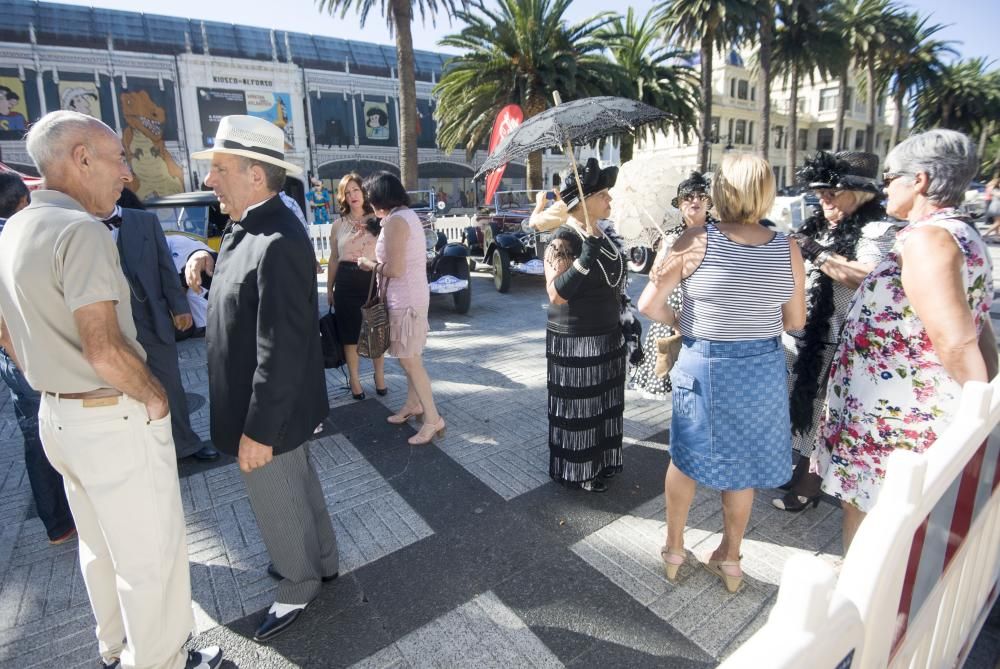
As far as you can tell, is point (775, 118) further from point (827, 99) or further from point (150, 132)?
point (150, 132)

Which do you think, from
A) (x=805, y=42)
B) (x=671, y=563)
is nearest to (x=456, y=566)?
(x=671, y=563)

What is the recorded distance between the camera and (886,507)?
1082 mm

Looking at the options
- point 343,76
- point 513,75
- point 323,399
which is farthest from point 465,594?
point 343,76

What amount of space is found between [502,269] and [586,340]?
646 centimetres

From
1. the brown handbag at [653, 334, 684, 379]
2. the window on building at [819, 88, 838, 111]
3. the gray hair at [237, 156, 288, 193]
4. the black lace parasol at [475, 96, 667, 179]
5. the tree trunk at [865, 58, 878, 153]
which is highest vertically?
the window on building at [819, 88, 838, 111]

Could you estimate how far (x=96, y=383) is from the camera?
1.75 metres

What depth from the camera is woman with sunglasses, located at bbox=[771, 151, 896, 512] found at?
277 cm

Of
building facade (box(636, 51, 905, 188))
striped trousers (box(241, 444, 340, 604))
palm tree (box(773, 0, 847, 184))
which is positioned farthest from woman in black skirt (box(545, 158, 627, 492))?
building facade (box(636, 51, 905, 188))

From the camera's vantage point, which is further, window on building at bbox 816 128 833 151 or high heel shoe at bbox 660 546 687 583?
window on building at bbox 816 128 833 151

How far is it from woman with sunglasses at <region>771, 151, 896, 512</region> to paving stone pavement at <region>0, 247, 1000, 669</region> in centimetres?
69

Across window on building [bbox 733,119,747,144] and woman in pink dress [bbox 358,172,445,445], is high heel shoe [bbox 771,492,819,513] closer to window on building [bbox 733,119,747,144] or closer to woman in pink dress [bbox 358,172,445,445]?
woman in pink dress [bbox 358,172,445,445]

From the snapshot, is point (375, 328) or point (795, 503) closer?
point (795, 503)

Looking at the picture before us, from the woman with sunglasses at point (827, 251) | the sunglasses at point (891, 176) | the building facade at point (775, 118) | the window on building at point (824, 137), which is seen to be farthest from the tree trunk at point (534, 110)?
the window on building at point (824, 137)

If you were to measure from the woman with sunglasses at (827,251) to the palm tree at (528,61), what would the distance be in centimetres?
1289
